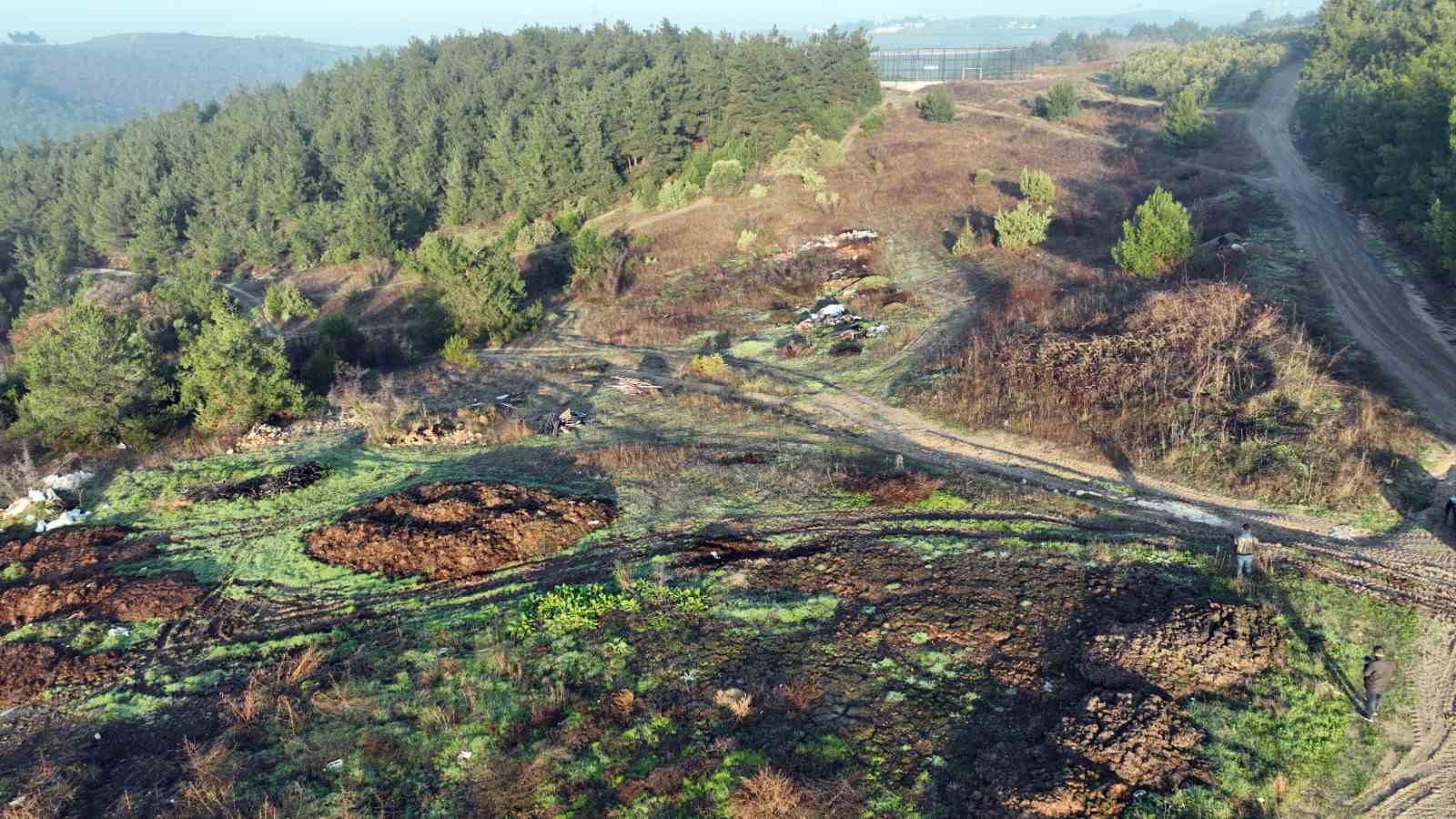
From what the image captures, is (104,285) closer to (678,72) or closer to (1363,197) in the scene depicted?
(678,72)

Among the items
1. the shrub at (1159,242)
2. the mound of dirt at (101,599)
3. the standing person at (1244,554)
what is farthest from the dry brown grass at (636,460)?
the shrub at (1159,242)

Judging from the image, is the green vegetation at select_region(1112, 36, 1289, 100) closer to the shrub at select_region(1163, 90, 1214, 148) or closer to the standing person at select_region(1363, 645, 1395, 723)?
the shrub at select_region(1163, 90, 1214, 148)

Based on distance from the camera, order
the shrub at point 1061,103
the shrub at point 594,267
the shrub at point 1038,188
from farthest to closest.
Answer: the shrub at point 1061,103
the shrub at point 1038,188
the shrub at point 594,267

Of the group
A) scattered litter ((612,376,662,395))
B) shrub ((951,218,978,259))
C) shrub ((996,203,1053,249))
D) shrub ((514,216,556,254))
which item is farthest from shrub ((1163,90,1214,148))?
scattered litter ((612,376,662,395))

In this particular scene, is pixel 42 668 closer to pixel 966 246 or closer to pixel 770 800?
pixel 770 800

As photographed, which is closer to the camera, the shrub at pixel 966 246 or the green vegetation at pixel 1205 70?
the shrub at pixel 966 246

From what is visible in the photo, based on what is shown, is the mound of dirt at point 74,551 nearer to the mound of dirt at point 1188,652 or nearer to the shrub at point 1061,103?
the mound of dirt at point 1188,652
